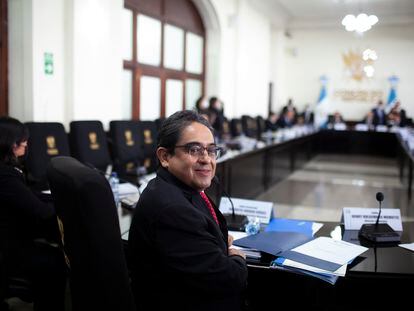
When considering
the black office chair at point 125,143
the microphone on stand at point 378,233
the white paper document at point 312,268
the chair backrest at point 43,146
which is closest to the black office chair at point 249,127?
the black office chair at point 125,143

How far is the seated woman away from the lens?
6.51 ft

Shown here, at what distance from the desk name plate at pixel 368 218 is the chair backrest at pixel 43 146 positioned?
7.68 ft

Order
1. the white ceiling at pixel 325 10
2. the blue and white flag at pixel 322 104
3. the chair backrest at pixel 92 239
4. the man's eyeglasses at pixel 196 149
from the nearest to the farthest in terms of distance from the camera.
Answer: the chair backrest at pixel 92 239 → the man's eyeglasses at pixel 196 149 → the white ceiling at pixel 325 10 → the blue and white flag at pixel 322 104

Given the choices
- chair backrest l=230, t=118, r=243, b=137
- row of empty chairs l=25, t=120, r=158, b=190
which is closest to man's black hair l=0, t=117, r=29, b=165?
row of empty chairs l=25, t=120, r=158, b=190

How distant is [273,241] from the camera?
1693 millimetres

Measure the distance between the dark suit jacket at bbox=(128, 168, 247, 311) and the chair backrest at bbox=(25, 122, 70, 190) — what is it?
2424 mm

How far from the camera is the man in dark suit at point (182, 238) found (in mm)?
1162

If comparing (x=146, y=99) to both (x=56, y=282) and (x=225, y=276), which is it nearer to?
(x=56, y=282)

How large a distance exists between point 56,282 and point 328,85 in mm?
11876

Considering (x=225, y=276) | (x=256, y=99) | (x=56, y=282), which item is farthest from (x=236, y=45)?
(x=225, y=276)

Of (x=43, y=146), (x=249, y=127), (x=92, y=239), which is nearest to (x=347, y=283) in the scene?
(x=92, y=239)

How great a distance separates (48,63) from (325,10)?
8.40 metres

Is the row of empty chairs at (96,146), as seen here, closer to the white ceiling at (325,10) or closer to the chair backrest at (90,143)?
the chair backrest at (90,143)

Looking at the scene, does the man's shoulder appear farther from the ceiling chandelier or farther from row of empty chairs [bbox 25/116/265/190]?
the ceiling chandelier
